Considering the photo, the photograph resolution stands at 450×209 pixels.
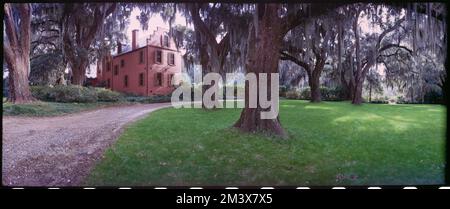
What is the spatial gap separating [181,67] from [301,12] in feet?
4.22

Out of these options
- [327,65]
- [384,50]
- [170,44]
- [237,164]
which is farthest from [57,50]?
[384,50]

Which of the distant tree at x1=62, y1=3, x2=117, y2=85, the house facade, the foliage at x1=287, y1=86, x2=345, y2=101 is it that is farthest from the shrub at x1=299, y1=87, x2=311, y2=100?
the distant tree at x1=62, y1=3, x2=117, y2=85

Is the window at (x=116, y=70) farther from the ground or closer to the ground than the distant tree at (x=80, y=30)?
closer to the ground

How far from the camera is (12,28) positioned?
2.74 metres

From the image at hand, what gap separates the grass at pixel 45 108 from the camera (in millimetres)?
2607

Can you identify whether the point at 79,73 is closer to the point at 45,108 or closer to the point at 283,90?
the point at 45,108

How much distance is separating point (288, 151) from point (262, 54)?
1.00 meters

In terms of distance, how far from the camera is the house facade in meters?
2.91

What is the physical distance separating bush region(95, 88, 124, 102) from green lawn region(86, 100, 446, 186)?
0.29m

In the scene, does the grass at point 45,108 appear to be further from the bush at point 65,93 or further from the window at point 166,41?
the window at point 166,41

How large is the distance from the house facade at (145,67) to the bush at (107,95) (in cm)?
5

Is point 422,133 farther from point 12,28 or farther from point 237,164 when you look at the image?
point 12,28

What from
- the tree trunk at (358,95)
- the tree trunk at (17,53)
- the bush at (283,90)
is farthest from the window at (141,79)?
the tree trunk at (358,95)

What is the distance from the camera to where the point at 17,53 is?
9.21 feet
